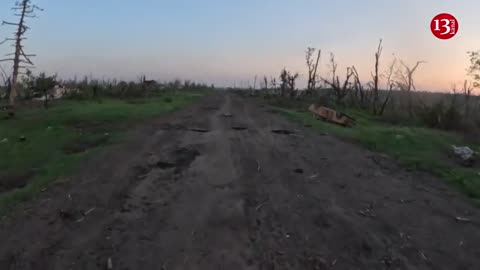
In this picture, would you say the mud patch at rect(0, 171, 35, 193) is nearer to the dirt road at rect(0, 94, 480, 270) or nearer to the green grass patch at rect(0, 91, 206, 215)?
the green grass patch at rect(0, 91, 206, 215)

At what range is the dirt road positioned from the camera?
452 cm

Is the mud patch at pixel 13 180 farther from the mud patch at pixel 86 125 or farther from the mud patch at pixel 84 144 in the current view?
the mud patch at pixel 86 125

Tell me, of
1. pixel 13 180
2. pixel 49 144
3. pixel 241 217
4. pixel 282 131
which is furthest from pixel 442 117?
pixel 13 180

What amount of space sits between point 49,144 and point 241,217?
7.58 m

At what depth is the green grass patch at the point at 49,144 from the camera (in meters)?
7.71

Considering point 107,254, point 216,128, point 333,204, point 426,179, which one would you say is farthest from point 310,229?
point 216,128

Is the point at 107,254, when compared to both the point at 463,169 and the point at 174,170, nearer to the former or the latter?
the point at 174,170

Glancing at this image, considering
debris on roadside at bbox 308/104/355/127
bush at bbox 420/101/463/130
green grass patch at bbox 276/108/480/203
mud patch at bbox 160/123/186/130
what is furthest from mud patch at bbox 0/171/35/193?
bush at bbox 420/101/463/130

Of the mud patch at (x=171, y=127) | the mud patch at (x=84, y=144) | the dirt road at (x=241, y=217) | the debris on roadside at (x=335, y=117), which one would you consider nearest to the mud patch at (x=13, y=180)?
the dirt road at (x=241, y=217)

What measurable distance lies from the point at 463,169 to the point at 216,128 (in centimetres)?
669

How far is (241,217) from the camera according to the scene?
18.2 feet

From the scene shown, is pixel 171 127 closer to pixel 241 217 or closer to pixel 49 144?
pixel 49 144

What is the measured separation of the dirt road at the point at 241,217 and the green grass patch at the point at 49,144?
0.53 m

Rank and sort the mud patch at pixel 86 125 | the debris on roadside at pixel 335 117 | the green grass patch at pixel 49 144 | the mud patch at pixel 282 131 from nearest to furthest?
the green grass patch at pixel 49 144, the mud patch at pixel 282 131, the mud patch at pixel 86 125, the debris on roadside at pixel 335 117
